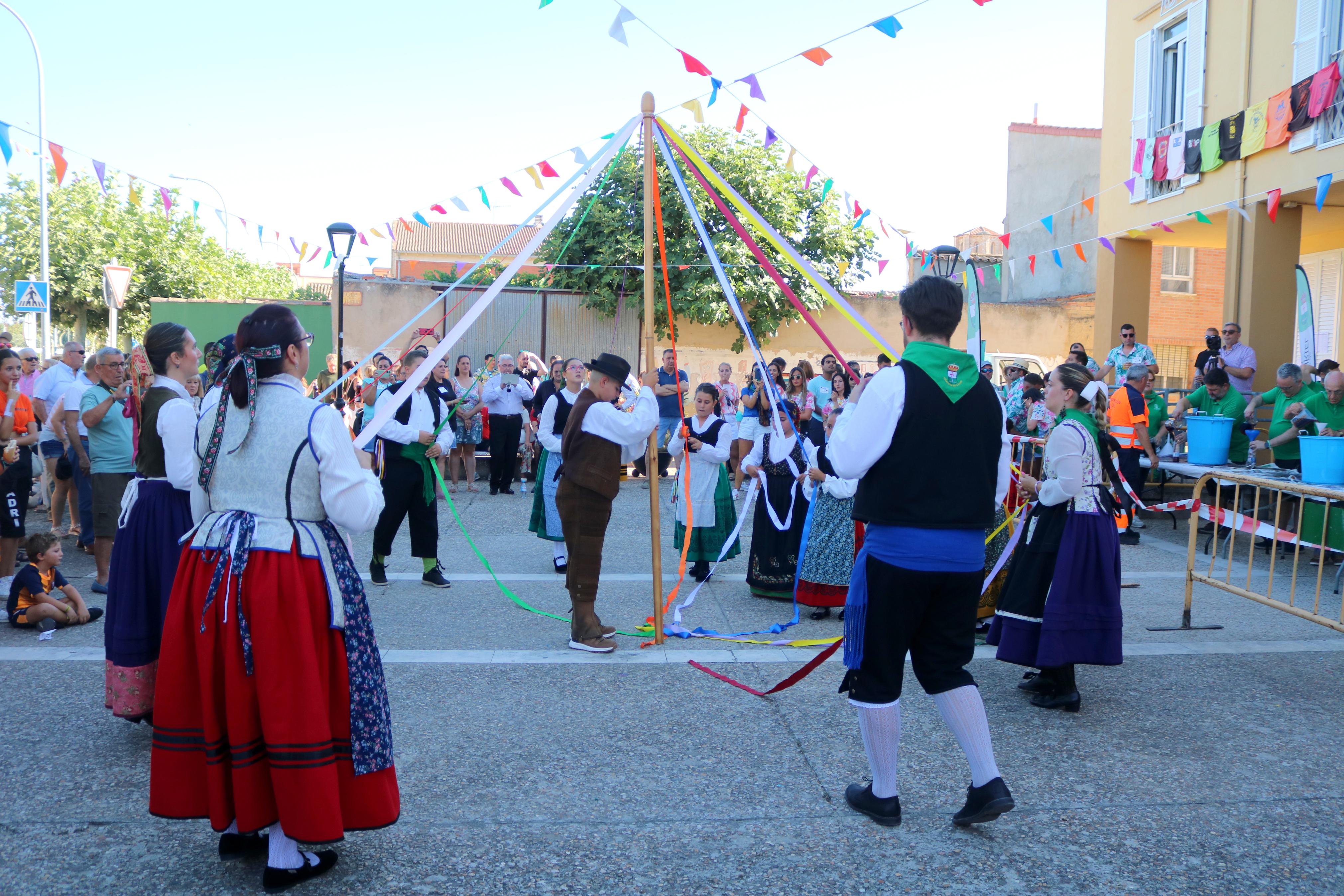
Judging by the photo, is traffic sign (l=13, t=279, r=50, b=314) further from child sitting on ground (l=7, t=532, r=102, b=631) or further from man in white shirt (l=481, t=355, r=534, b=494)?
child sitting on ground (l=7, t=532, r=102, b=631)

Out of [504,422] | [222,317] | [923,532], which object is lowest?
[504,422]

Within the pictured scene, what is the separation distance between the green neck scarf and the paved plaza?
1.45 meters

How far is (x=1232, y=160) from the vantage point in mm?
12125

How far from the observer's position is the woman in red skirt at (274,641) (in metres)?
2.60

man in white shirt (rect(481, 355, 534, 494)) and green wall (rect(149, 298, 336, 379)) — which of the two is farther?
green wall (rect(149, 298, 336, 379))

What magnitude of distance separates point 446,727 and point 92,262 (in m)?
29.3

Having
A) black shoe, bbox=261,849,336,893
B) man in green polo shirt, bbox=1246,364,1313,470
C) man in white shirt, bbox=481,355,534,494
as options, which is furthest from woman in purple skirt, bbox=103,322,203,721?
man in green polo shirt, bbox=1246,364,1313,470

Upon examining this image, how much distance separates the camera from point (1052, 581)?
438cm

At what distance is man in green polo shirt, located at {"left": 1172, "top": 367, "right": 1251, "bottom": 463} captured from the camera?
886 cm

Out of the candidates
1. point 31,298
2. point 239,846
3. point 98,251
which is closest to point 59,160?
point 31,298

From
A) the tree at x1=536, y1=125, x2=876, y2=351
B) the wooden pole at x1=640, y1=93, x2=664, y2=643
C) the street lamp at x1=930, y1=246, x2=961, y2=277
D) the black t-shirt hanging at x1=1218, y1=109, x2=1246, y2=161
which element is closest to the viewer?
the wooden pole at x1=640, y1=93, x2=664, y2=643

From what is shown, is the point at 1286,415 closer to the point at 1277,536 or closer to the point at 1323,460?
the point at 1323,460

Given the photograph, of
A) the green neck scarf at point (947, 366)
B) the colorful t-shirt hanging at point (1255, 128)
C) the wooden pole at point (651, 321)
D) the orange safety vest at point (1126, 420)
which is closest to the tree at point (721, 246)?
the colorful t-shirt hanging at point (1255, 128)

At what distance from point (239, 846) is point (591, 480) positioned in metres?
2.75
